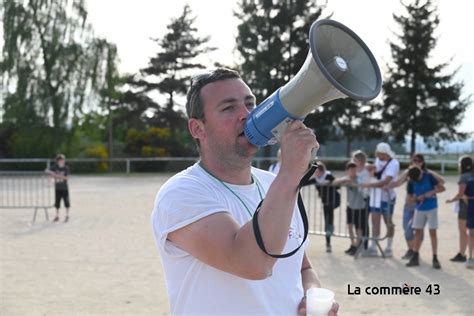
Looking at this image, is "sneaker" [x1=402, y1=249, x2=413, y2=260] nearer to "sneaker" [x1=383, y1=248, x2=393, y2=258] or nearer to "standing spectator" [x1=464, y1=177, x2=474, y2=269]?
"sneaker" [x1=383, y1=248, x2=393, y2=258]

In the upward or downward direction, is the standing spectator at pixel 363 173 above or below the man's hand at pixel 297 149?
below

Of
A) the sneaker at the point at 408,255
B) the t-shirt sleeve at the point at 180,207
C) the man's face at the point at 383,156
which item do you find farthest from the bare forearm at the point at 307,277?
the man's face at the point at 383,156

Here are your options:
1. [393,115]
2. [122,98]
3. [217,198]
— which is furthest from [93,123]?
[217,198]

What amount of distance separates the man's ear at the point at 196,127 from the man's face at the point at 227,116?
0.03 m

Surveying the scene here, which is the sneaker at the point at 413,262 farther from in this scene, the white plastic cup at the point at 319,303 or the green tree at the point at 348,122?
the green tree at the point at 348,122

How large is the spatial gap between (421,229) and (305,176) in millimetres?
6424

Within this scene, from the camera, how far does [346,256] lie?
8.15m

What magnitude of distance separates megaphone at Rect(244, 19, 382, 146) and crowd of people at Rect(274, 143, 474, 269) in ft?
20.1

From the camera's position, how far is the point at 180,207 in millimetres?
1758

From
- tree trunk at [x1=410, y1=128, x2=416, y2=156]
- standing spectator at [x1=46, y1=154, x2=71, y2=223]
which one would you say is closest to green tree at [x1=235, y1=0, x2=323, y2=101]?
tree trunk at [x1=410, y1=128, x2=416, y2=156]

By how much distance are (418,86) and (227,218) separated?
123ft

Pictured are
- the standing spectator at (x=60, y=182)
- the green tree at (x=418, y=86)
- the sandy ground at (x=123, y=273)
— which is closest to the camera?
the sandy ground at (x=123, y=273)

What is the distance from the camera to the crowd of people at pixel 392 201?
7.54 metres

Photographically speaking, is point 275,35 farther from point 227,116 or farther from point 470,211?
point 227,116
